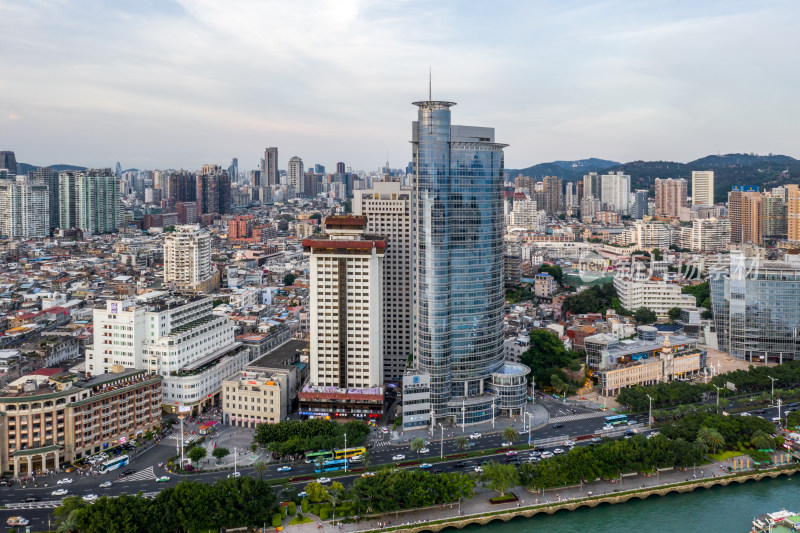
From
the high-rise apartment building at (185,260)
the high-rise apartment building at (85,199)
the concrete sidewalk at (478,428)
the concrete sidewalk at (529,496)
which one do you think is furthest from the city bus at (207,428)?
the high-rise apartment building at (85,199)

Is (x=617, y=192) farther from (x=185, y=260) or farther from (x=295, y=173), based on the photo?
(x=185, y=260)

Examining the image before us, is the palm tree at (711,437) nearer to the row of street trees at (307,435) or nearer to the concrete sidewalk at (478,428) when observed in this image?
the concrete sidewalk at (478,428)

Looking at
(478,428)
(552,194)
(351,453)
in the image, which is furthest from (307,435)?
(552,194)

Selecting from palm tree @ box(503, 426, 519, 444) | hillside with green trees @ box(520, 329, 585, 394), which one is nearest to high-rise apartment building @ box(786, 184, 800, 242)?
hillside with green trees @ box(520, 329, 585, 394)

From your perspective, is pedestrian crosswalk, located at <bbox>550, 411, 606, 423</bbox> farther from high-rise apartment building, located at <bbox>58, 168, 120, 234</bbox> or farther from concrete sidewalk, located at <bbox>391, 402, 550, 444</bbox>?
high-rise apartment building, located at <bbox>58, 168, 120, 234</bbox>

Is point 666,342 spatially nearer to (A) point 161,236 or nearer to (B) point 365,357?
(B) point 365,357

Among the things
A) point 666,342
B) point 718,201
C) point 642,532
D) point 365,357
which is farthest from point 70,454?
point 718,201

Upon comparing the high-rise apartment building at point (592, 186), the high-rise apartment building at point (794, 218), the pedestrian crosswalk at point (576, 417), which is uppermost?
the high-rise apartment building at point (592, 186)
